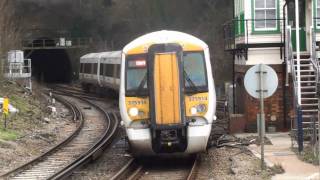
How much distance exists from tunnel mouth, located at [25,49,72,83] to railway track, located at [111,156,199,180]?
49437 millimetres

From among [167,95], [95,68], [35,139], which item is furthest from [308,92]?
[95,68]

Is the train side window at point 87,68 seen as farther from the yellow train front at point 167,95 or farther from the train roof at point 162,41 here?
the yellow train front at point 167,95

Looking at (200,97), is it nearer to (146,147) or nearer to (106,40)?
(146,147)

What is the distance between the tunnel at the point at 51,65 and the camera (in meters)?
66.4

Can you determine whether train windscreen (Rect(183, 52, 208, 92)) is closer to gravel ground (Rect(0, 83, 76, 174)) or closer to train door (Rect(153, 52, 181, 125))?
train door (Rect(153, 52, 181, 125))

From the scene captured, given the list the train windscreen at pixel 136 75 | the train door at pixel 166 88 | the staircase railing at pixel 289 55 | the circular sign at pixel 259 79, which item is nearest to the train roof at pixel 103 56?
the staircase railing at pixel 289 55

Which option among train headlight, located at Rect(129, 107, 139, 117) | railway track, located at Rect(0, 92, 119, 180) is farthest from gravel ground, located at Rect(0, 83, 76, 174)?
train headlight, located at Rect(129, 107, 139, 117)

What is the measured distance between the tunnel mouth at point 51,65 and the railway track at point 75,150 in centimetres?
3599

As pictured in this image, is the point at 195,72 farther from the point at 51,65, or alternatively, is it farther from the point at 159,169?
the point at 51,65

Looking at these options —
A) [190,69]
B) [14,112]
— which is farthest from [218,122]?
[190,69]

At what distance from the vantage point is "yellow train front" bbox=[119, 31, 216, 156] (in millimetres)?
14828

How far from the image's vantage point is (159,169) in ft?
51.7

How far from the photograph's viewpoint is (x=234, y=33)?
76.2 ft

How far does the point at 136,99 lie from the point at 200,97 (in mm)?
1504
